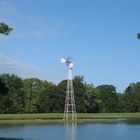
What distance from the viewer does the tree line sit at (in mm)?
137125

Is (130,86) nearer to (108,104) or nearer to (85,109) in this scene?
(108,104)

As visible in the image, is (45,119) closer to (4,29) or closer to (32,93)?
(32,93)

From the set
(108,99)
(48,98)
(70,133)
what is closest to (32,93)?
(48,98)

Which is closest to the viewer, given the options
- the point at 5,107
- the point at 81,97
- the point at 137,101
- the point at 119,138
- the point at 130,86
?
the point at 119,138

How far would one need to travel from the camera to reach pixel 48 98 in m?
143

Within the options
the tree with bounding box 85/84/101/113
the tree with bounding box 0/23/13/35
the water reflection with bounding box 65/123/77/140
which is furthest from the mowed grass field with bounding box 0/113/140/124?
the tree with bounding box 0/23/13/35

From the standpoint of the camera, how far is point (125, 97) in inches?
6403

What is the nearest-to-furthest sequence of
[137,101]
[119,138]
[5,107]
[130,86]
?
[119,138], [5,107], [137,101], [130,86]

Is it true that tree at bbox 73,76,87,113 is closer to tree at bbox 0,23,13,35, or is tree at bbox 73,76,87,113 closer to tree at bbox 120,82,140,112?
tree at bbox 120,82,140,112

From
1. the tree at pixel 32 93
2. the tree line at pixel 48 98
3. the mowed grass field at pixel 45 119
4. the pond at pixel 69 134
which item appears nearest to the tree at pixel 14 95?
the tree line at pixel 48 98

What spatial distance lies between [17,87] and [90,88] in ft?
84.1

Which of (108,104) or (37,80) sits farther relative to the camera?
(108,104)

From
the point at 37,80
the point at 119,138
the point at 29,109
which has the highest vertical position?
the point at 37,80

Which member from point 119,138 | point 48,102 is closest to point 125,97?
point 48,102
